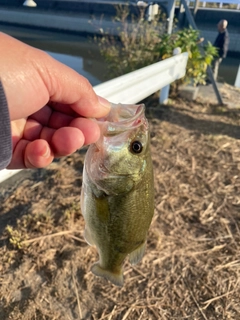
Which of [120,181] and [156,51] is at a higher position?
[120,181]

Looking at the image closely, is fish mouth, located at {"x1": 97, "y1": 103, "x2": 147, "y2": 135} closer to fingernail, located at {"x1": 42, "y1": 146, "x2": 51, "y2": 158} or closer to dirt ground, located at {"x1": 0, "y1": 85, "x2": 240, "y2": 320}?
fingernail, located at {"x1": 42, "y1": 146, "x2": 51, "y2": 158}

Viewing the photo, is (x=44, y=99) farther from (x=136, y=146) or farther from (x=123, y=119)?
(x=136, y=146)

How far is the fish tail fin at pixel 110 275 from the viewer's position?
2.01m

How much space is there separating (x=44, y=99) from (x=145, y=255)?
6.89 feet

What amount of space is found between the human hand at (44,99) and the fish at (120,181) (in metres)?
0.09

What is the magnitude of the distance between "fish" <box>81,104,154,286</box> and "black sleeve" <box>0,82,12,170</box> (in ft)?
1.33

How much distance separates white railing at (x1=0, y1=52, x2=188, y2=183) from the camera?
3.62m

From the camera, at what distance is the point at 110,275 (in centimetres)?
203

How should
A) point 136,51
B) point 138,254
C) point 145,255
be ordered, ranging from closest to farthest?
1. point 138,254
2. point 145,255
3. point 136,51

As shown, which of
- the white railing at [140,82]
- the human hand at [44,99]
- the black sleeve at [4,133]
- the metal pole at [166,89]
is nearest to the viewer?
the black sleeve at [4,133]

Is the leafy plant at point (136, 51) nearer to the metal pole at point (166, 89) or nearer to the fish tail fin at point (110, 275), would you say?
the metal pole at point (166, 89)

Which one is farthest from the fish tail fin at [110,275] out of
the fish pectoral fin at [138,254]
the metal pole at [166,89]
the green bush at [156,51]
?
the green bush at [156,51]

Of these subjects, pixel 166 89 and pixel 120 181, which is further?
pixel 166 89

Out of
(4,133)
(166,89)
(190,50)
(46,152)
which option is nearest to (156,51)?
(190,50)
